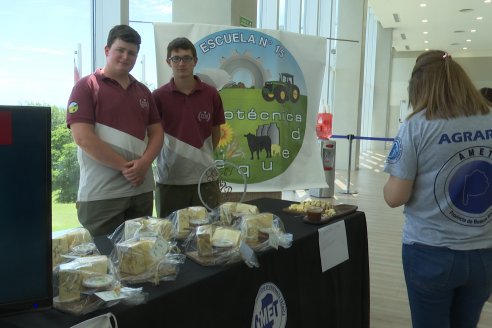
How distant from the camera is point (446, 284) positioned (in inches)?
54.3

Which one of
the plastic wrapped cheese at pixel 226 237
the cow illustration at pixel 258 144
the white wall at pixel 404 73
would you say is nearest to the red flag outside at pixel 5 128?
the plastic wrapped cheese at pixel 226 237

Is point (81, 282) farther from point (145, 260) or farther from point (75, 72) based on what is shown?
point (75, 72)

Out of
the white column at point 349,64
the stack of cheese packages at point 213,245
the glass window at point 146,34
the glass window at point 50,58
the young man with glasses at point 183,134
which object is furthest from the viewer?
the white column at point 349,64

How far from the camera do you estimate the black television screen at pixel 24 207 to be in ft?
2.58

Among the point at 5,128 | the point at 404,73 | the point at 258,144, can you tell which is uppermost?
the point at 404,73

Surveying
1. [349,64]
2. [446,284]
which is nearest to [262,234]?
[446,284]

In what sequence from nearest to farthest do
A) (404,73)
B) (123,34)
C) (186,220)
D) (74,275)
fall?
1. (74,275)
2. (186,220)
3. (123,34)
4. (404,73)

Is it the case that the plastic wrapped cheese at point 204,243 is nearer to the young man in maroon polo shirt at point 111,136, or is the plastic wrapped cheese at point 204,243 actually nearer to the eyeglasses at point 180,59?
the young man in maroon polo shirt at point 111,136

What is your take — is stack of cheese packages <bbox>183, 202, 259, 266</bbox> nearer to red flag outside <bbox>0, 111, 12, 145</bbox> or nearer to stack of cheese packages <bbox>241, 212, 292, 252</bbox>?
stack of cheese packages <bbox>241, 212, 292, 252</bbox>

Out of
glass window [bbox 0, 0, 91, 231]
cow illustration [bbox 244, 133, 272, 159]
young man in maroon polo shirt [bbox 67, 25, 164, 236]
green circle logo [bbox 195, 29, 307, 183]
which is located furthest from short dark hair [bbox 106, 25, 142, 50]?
cow illustration [bbox 244, 133, 272, 159]

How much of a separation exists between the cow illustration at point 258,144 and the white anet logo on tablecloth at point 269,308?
1989 mm

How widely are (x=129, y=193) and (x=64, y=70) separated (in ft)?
3.45

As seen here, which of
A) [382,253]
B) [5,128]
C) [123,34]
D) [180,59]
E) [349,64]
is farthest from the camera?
[349,64]

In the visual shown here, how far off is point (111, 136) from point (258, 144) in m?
1.58
